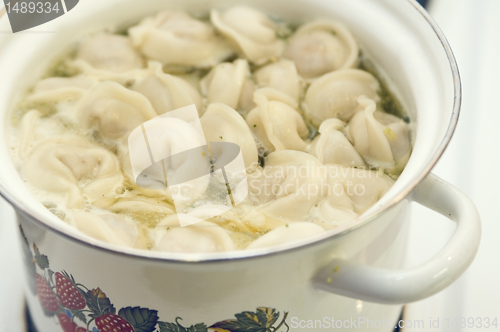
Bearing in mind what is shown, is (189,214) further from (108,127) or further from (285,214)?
(108,127)

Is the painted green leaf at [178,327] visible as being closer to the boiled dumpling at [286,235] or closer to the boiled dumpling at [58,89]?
the boiled dumpling at [286,235]

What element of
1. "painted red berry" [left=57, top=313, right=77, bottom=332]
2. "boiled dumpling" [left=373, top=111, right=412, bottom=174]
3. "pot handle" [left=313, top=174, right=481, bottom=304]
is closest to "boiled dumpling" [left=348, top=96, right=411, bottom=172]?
"boiled dumpling" [left=373, top=111, right=412, bottom=174]

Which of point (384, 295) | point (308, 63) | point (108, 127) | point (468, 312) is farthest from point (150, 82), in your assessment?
point (468, 312)

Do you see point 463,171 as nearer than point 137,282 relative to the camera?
No

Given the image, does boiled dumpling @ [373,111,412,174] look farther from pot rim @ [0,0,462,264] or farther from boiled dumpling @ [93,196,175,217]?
boiled dumpling @ [93,196,175,217]

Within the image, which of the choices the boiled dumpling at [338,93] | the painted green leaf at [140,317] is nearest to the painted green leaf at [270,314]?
the painted green leaf at [140,317]
